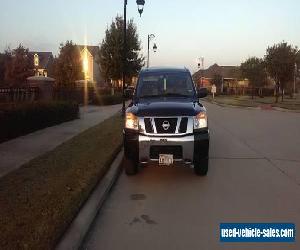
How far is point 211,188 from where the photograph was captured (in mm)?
7910

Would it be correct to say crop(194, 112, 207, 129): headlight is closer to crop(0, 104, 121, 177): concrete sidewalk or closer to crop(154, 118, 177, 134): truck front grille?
crop(154, 118, 177, 134): truck front grille

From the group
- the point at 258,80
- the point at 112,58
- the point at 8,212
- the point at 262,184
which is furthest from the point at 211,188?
the point at 258,80

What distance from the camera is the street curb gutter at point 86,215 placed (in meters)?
4.95

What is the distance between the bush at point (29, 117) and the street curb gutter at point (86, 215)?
4.82 m

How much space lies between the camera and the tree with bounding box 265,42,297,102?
47.8 metres

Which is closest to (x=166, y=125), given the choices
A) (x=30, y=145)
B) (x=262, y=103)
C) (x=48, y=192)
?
(x=48, y=192)

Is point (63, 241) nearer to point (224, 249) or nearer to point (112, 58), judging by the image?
point (224, 249)

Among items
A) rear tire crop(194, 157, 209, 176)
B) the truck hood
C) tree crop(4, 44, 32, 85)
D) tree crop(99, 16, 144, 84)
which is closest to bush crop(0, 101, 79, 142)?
the truck hood

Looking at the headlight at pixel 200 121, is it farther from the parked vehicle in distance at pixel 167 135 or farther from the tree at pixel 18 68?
the tree at pixel 18 68

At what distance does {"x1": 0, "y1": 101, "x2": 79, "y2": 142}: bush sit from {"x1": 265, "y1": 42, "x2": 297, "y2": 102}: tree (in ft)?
110

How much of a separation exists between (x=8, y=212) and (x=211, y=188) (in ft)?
11.9

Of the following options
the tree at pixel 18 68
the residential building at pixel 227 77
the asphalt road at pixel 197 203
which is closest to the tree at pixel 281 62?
the tree at pixel 18 68

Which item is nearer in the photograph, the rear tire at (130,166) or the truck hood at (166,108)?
the truck hood at (166,108)

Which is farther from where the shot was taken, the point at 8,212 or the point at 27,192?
the point at 27,192
